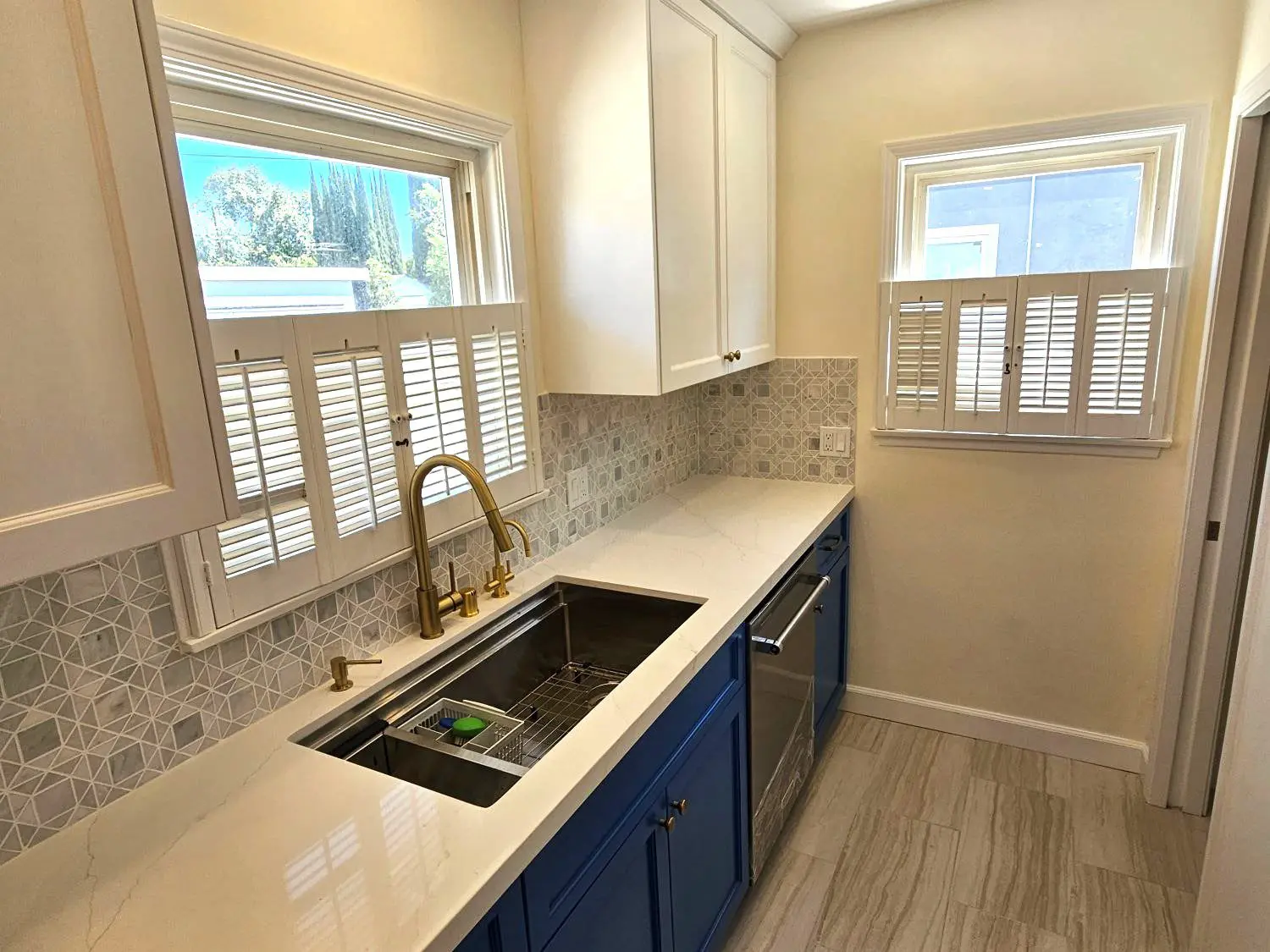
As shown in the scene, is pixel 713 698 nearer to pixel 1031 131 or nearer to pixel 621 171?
pixel 621 171

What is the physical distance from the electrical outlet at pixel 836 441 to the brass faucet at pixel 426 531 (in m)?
1.48

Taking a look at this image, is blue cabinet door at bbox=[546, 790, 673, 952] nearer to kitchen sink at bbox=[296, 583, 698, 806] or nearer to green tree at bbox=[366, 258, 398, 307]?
kitchen sink at bbox=[296, 583, 698, 806]

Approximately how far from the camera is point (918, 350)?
2412mm

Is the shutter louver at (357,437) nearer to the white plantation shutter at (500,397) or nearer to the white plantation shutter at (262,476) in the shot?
the white plantation shutter at (262,476)

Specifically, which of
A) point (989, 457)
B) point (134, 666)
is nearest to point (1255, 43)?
A: point (989, 457)

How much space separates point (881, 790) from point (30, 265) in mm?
2503

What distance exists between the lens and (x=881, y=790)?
2.39m

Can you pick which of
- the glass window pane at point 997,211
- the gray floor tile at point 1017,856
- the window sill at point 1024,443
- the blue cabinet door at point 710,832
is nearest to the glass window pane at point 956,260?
the glass window pane at point 997,211

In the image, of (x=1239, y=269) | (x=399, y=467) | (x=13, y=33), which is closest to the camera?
(x=13, y=33)

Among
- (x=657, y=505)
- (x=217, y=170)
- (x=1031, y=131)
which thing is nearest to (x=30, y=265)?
(x=217, y=170)

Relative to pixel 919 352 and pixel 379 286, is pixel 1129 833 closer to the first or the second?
pixel 919 352

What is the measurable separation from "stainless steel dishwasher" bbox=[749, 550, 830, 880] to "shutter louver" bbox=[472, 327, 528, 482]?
0.72 meters

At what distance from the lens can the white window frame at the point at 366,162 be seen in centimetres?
117

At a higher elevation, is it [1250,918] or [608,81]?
[608,81]
